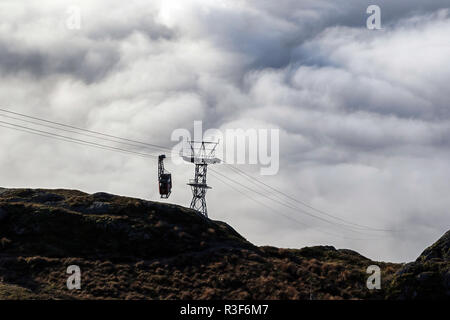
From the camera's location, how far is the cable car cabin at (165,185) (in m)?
84.1

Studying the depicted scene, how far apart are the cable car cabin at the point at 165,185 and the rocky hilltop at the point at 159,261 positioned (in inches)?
382

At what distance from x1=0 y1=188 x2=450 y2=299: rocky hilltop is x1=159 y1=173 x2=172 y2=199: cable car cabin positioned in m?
9.70

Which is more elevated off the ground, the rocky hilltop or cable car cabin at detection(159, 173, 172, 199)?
cable car cabin at detection(159, 173, 172, 199)

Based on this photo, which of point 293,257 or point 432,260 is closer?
point 432,260

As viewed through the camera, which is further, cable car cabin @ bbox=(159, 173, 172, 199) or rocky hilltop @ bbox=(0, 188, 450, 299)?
cable car cabin @ bbox=(159, 173, 172, 199)

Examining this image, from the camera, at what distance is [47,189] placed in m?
84.7

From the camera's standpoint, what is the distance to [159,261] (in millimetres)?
58094

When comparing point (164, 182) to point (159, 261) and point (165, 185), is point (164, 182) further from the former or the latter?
point (159, 261)

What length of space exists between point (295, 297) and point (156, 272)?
1696 centimetres

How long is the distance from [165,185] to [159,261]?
90.0 ft

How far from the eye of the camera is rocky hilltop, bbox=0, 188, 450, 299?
4938 cm
